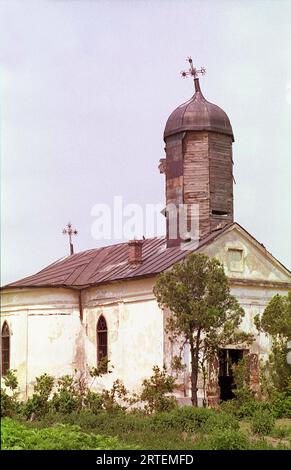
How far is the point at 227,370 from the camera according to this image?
82.6ft

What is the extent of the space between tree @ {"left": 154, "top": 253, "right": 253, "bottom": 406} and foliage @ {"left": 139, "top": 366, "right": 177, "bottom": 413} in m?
0.69

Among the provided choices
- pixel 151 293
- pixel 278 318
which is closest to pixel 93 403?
pixel 151 293

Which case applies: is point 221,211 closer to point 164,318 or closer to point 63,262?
point 164,318

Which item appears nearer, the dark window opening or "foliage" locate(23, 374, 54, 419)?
"foliage" locate(23, 374, 54, 419)

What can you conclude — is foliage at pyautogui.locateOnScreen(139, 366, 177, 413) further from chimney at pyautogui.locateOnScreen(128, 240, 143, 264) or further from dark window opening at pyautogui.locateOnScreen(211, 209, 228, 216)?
dark window opening at pyautogui.locateOnScreen(211, 209, 228, 216)

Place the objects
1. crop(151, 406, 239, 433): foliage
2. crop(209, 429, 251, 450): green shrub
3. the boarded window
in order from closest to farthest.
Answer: crop(209, 429, 251, 450): green shrub, crop(151, 406, 239, 433): foliage, the boarded window

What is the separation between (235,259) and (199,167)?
3.35 m

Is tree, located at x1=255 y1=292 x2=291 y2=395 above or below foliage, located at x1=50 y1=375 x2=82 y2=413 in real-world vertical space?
above

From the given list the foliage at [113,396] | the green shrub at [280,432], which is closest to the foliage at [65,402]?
the foliage at [113,396]

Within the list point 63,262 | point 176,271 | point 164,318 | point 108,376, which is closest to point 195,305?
point 176,271

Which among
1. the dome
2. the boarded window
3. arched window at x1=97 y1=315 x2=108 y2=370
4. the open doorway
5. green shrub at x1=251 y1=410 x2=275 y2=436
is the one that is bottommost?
green shrub at x1=251 y1=410 x2=275 y2=436

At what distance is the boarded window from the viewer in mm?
25438

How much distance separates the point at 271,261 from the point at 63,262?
870 centimetres

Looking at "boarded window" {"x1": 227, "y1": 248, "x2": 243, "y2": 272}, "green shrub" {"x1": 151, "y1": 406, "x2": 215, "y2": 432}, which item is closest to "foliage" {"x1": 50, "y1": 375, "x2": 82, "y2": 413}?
"green shrub" {"x1": 151, "y1": 406, "x2": 215, "y2": 432}
